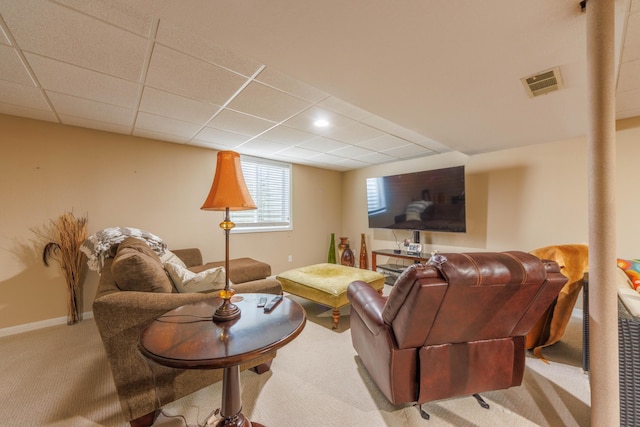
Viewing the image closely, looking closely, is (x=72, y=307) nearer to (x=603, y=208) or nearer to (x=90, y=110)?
(x=90, y=110)

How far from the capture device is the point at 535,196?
3227 millimetres

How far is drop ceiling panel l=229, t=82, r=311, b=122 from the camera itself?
2096 mm

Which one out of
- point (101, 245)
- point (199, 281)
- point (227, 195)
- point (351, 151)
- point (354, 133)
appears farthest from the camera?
point (351, 151)

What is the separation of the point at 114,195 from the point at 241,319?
2.95m

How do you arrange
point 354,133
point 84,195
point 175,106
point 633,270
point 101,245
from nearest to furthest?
point 633,270 → point 101,245 → point 175,106 → point 84,195 → point 354,133

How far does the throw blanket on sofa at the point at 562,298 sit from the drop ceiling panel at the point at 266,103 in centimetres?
249

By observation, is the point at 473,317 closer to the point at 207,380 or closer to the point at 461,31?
the point at 461,31

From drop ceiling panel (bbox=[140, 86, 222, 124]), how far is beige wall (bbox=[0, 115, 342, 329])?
44.7 inches

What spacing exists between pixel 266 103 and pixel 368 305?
6.34 ft

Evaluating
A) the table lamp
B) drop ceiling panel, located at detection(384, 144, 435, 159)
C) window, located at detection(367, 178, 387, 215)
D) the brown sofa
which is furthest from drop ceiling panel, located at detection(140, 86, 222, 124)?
window, located at detection(367, 178, 387, 215)

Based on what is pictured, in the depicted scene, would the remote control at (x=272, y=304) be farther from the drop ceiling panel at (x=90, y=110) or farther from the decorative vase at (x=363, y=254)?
the decorative vase at (x=363, y=254)

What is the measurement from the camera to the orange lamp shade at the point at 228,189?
4.05ft

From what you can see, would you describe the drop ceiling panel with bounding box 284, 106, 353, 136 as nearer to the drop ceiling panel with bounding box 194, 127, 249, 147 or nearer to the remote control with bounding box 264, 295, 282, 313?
the drop ceiling panel with bounding box 194, 127, 249, 147

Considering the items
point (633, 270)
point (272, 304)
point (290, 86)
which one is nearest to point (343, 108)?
point (290, 86)
